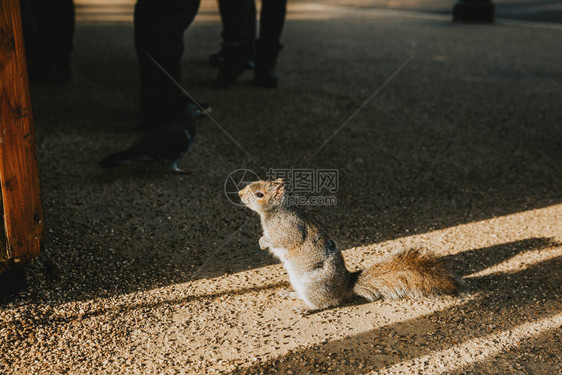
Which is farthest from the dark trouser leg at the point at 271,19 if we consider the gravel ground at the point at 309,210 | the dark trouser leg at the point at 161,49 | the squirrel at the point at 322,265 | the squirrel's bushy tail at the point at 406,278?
the squirrel's bushy tail at the point at 406,278

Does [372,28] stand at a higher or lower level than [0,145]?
lower

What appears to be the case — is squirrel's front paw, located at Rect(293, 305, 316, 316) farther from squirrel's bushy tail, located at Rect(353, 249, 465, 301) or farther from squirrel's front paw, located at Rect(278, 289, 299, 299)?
squirrel's bushy tail, located at Rect(353, 249, 465, 301)

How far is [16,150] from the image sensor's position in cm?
245

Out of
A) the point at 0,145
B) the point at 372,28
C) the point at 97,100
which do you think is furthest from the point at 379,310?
the point at 372,28

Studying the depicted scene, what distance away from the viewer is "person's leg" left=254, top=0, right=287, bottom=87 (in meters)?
5.98

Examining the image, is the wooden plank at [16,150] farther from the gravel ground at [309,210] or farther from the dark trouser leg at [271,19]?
the dark trouser leg at [271,19]

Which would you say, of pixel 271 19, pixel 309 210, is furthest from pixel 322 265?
pixel 271 19

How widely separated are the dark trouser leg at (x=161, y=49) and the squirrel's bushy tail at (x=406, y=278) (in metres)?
2.52

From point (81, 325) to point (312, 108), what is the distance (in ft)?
13.0

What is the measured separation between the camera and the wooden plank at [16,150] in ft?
7.71

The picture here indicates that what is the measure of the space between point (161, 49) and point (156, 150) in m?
1.03

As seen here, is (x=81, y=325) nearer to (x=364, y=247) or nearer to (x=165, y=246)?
Result: (x=165, y=246)

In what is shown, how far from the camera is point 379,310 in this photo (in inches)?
106

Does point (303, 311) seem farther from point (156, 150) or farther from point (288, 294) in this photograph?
point (156, 150)
